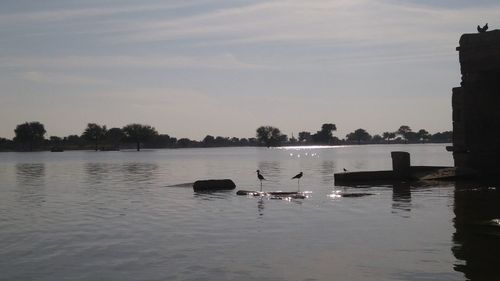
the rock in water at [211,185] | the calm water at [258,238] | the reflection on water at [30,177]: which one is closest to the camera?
the calm water at [258,238]

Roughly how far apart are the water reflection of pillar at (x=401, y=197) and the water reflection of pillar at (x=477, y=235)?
65.0 inches

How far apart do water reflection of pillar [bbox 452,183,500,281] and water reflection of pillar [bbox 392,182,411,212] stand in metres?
1.65

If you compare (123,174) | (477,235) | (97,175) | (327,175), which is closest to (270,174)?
(327,175)

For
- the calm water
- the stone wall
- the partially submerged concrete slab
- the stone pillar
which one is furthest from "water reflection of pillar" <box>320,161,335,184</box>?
the calm water

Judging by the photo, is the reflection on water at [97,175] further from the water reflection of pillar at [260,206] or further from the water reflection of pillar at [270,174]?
the water reflection of pillar at [260,206]

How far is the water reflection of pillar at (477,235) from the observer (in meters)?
10.8

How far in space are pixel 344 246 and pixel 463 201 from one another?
9.38 metres

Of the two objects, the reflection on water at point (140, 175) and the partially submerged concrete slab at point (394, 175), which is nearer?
the partially submerged concrete slab at point (394, 175)

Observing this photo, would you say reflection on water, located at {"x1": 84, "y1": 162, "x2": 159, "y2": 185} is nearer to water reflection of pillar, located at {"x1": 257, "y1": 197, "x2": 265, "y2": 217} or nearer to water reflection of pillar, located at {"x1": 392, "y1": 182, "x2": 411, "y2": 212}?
water reflection of pillar, located at {"x1": 257, "y1": 197, "x2": 265, "y2": 217}

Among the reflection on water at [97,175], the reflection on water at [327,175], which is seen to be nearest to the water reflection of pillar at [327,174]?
the reflection on water at [327,175]

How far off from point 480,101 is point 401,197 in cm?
830

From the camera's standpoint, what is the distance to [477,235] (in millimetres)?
13883

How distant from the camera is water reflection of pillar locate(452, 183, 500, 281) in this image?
10.8 metres

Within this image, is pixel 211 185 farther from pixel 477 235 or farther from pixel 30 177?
pixel 30 177
